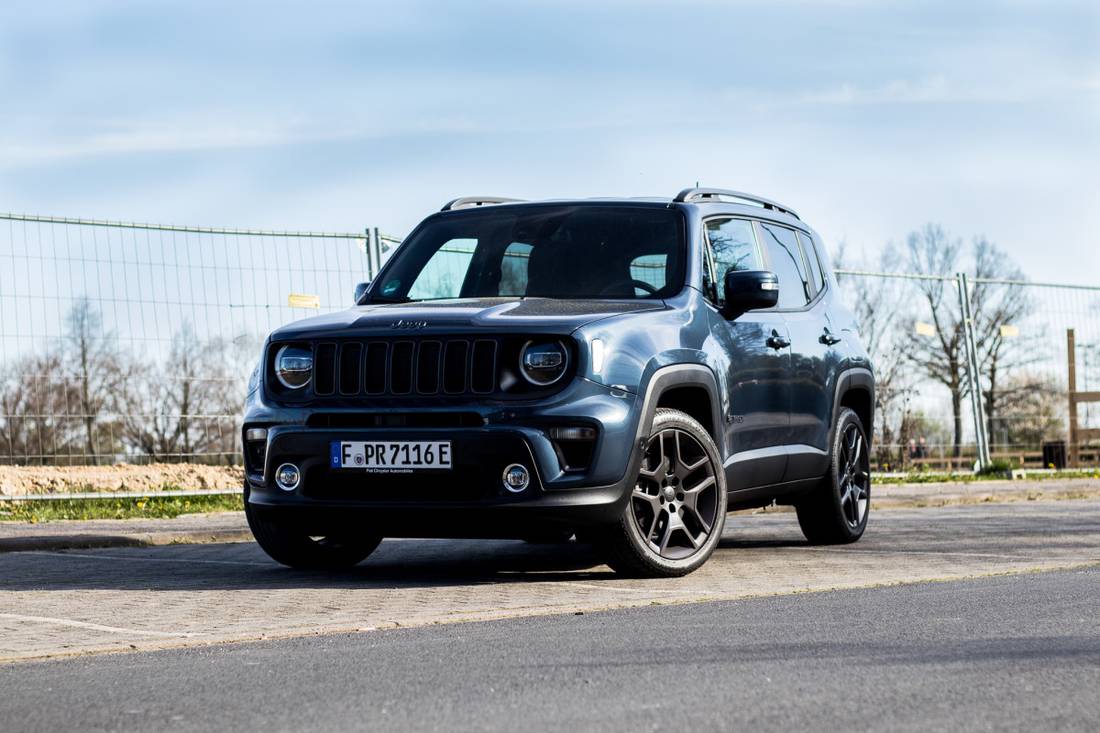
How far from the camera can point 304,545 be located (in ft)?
27.8

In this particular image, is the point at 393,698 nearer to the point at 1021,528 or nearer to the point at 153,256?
the point at 1021,528

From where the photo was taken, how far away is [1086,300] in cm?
2250

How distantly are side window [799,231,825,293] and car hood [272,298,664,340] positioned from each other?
229 cm

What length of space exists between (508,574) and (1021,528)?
4.72 m

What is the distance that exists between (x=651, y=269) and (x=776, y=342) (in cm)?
101

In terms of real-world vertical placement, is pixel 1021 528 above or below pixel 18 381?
below

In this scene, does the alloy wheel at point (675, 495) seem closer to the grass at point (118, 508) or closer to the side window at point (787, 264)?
the side window at point (787, 264)

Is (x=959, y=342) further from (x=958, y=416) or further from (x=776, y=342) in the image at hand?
(x=776, y=342)

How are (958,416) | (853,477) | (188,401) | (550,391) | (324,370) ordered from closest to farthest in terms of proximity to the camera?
(550,391), (324,370), (853,477), (188,401), (958,416)

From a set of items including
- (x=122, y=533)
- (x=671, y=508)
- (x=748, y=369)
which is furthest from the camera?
(x=122, y=533)

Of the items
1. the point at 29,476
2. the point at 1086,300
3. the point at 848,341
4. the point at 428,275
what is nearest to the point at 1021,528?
the point at 848,341

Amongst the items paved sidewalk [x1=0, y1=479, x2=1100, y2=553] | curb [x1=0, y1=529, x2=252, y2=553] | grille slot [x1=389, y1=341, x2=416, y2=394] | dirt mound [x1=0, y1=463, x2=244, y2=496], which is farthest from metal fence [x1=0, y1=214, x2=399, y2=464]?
grille slot [x1=389, y1=341, x2=416, y2=394]

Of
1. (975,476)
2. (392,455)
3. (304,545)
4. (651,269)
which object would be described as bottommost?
(975,476)

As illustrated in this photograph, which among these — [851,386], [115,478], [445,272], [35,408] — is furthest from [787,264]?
[115,478]
